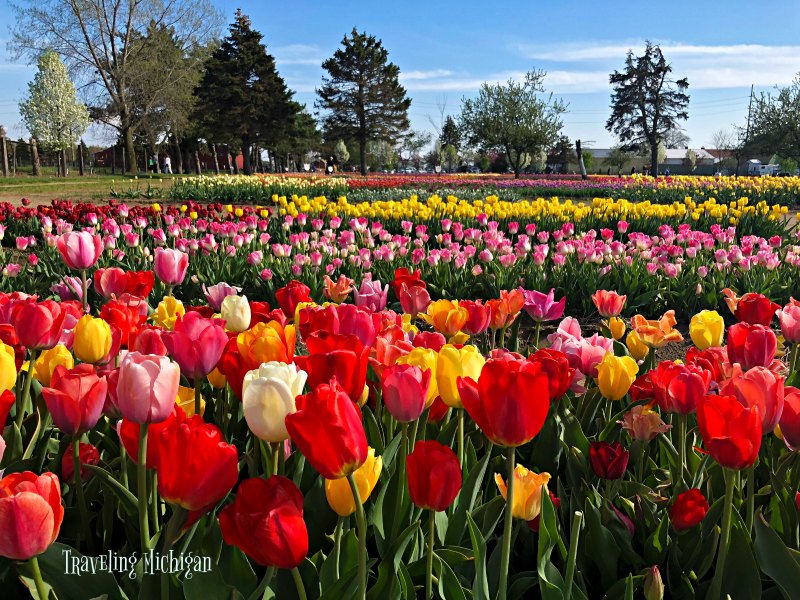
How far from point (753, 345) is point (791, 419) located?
375 millimetres

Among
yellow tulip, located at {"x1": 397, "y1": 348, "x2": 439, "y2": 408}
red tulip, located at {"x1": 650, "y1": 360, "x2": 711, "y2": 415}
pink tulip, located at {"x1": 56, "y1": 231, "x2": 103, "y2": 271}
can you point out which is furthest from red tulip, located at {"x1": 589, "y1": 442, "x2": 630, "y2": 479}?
pink tulip, located at {"x1": 56, "y1": 231, "x2": 103, "y2": 271}

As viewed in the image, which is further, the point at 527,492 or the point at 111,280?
the point at 111,280

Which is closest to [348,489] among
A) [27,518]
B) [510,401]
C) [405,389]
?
[405,389]

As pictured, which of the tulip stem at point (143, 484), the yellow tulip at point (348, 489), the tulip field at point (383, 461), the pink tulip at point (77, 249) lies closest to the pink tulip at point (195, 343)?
the tulip field at point (383, 461)

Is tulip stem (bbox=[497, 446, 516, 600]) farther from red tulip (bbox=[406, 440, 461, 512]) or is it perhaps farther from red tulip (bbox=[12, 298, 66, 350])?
red tulip (bbox=[12, 298, 66, 350])

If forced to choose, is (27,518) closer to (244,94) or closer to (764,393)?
(764,393)

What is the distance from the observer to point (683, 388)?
48.0 inches

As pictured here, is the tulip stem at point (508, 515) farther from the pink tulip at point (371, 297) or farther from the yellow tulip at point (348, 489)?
the pink tulip at point (371, 297)

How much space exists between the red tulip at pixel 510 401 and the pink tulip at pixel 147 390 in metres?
0.43

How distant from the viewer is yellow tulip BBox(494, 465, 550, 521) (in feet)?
3.70

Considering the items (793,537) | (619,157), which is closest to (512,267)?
(793,537)

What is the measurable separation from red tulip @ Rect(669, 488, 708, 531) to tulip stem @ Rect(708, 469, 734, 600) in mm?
80

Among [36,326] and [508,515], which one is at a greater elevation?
[36,326]

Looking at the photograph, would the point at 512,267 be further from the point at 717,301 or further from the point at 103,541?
the point at 103,541
